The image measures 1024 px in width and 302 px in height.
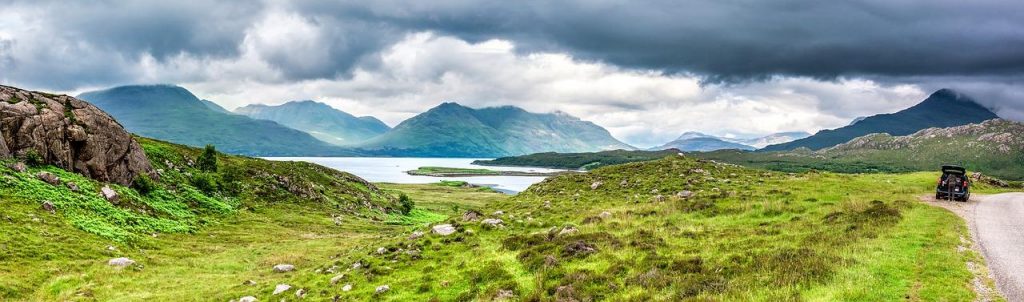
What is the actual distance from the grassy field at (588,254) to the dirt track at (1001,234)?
858mm

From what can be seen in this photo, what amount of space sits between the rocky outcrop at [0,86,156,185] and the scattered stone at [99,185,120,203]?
4.90m

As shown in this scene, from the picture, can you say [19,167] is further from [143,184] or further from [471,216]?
[471,216]

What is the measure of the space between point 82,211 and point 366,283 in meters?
28.9

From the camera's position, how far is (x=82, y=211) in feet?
124

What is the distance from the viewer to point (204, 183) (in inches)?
→ 2261

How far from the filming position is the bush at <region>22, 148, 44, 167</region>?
137 feet

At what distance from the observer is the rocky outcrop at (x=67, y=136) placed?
43.0m

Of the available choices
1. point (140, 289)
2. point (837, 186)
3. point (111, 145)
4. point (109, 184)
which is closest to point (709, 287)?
point (140, 289)

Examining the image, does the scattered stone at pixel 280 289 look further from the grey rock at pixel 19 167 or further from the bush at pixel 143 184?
the bush at pixel 143 184

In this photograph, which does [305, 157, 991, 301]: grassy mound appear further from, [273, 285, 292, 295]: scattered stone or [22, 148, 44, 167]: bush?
[22, 148, 44, 167]: bush

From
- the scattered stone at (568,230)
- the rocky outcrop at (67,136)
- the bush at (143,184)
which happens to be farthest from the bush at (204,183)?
the scattered stone at (568,230)

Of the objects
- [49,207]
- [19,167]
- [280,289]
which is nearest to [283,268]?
[280,289]

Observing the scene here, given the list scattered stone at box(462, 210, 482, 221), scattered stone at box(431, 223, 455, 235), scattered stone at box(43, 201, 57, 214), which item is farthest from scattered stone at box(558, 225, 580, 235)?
scattered stone at box(43, 201, 57, 214)

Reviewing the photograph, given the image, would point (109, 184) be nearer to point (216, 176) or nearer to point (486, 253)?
point (216, 176)
